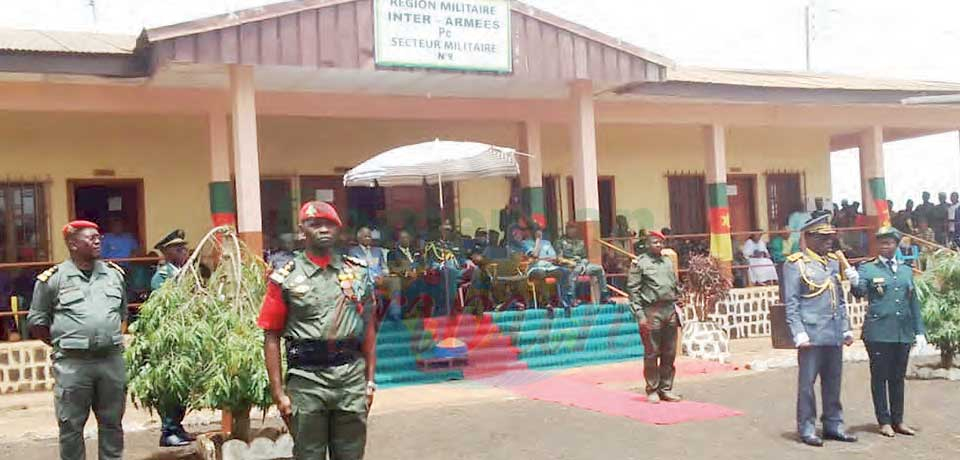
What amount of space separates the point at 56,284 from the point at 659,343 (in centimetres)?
522

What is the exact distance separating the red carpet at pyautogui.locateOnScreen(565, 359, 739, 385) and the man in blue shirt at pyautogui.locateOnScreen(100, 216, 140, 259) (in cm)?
614

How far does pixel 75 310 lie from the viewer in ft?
18.2

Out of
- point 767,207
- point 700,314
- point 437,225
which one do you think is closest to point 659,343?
point 700,314

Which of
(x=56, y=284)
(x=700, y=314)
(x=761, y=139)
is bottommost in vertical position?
(x=700, y=314)

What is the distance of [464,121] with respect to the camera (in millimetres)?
14078

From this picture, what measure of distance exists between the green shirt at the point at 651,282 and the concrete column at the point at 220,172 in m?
5.21

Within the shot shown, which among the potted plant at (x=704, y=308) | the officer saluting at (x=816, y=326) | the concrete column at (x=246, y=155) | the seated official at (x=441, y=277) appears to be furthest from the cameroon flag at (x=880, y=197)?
the concrete column at (x=246, y=155)

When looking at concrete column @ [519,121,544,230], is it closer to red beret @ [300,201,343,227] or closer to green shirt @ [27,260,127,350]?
green shirt @ [27,260,127,350]

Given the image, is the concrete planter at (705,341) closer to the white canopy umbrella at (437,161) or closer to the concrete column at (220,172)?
the white canopy umbrella at (437,161)

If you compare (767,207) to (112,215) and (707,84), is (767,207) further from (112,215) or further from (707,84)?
(112,215)

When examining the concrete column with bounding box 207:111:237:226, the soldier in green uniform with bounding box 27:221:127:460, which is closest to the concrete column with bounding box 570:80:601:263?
the concrete column with bounding box 207:111:237:226

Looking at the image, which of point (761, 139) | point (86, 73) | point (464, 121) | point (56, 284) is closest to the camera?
point (56, 284)

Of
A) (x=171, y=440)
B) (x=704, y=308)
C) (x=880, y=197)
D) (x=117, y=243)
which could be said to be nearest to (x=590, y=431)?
(x=171, y=440)

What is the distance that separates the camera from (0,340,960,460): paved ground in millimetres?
6785
